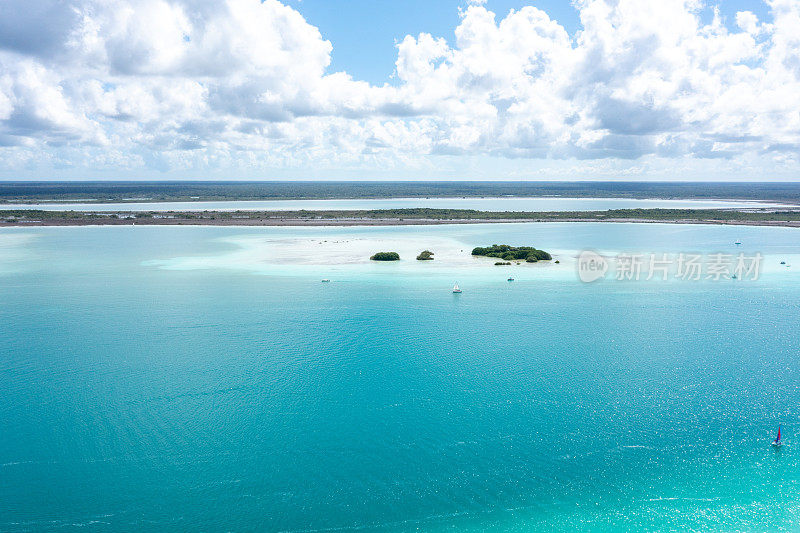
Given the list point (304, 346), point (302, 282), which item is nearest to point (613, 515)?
point (304, 346)

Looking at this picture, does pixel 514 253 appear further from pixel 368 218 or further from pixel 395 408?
pixel 368 218

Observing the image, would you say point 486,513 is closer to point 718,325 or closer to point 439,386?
point 439,386

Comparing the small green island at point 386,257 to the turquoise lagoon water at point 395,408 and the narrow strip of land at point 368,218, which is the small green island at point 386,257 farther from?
the narrow strip of land at point 368,218

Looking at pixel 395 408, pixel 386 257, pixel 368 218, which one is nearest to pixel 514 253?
pixel 386 257

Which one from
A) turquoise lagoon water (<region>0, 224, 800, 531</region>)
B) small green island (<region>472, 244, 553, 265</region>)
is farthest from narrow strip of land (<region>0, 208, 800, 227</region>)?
turquoise lagoon water (<region>0, 224, 800, 531</region>)

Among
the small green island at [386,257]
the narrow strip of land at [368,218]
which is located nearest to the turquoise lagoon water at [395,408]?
the small green island at [386,257]
